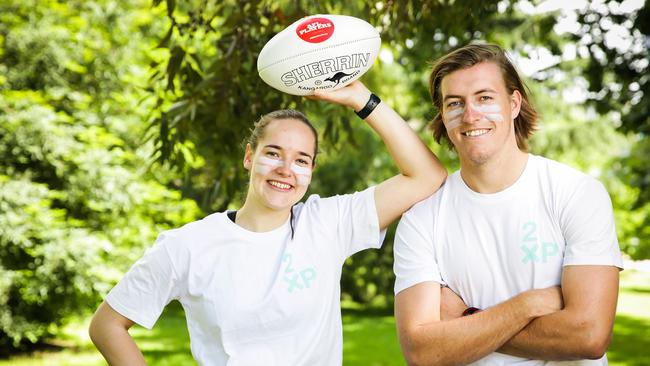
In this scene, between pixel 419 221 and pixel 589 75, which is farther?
pixel 589 75

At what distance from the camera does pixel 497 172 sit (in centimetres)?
257

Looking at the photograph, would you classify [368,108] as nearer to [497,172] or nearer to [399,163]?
[399,163]

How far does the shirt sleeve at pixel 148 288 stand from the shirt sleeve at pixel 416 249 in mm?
857

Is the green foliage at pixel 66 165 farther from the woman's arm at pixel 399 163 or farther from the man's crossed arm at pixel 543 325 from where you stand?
the man's crossed arm at pixel 543 325

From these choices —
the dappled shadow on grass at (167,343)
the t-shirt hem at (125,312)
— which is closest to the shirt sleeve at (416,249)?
the t-shirt hem at (125,312)

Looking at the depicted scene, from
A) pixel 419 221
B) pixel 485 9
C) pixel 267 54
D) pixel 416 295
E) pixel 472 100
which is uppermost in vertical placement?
pixel 485 9

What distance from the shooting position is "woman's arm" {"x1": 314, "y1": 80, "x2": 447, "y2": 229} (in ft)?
8.85

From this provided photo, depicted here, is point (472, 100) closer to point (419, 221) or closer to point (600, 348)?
point (419, 221)

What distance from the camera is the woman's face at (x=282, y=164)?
2.66 metres

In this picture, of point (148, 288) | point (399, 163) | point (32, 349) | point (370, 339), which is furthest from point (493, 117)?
point (32, 349)

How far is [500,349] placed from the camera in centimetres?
241

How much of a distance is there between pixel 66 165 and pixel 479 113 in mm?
6791

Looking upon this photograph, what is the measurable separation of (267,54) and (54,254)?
574 centimetres

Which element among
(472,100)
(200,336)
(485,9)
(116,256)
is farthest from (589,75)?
(116,256)
